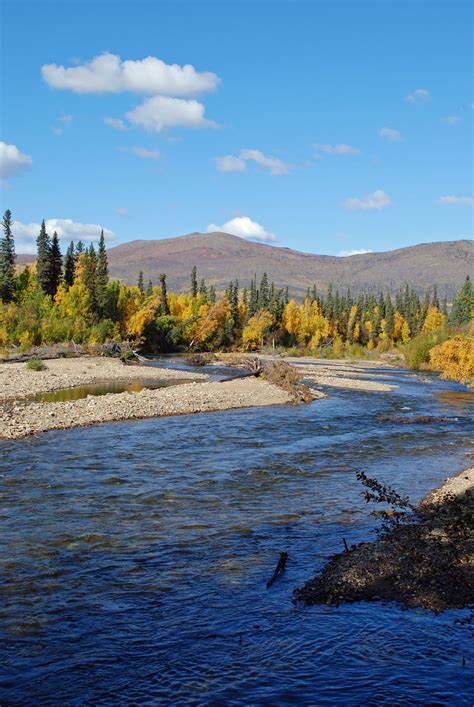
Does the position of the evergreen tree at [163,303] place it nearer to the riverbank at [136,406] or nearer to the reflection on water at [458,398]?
the riverbank at [136,406]

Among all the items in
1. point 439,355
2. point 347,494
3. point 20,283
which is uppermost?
point 20,283

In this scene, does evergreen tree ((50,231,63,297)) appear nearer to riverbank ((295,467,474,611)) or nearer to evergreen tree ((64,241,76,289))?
evergreen tree ((64,241,76,289))

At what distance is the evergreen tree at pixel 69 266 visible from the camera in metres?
98.8

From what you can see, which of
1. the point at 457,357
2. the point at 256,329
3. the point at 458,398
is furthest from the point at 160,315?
the point at 457,357

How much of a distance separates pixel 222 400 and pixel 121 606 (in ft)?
87.7

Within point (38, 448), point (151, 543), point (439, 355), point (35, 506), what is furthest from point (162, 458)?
point (439, 355)

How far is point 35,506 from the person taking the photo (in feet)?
49.6

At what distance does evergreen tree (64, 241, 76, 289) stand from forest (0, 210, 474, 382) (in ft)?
0.55

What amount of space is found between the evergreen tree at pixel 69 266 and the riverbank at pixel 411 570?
92741 mm

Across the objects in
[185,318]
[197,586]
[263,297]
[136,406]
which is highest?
[263,297]

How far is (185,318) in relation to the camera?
117 meters

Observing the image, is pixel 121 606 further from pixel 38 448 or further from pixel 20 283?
pixel 20 283

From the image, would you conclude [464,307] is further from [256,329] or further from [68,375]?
[68,375]

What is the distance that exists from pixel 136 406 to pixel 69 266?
72.9m
